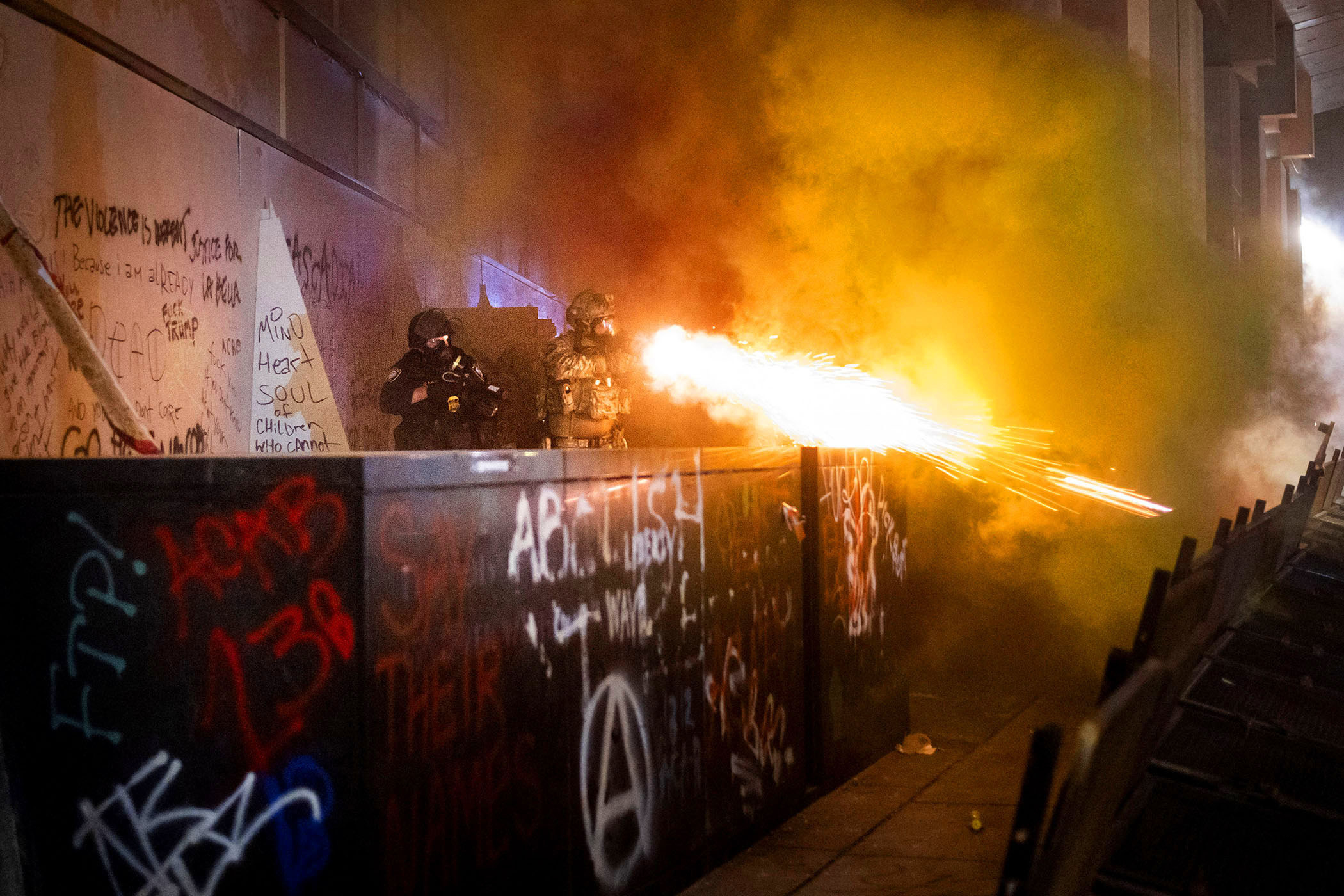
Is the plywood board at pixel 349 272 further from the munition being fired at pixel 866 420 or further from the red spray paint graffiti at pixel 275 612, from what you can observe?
the red spray paint graffiti at pixel 275 612

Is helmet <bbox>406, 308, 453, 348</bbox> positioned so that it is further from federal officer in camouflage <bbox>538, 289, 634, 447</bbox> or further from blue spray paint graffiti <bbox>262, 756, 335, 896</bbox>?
blue spray paint graffiti <bbox>262, 756, 335, 896</bbox>

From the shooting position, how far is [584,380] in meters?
7.94

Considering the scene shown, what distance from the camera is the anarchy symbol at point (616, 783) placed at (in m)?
3.55

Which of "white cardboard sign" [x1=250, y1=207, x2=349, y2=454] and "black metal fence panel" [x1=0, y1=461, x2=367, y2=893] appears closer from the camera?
"black metal fence panel" [x1=0, y1=461, x2=367, y2=893]

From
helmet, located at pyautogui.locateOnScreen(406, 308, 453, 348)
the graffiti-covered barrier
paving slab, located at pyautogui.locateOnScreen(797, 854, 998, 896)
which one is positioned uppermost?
helmet, located at pyautogui.locateOnScreen(406, 308, 453, 348)

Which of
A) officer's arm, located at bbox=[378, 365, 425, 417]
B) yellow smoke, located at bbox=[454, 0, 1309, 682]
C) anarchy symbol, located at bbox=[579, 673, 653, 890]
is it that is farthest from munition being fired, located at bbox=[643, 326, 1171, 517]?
anarchy symbol, located at bbox=[579, 673, 653, 890]

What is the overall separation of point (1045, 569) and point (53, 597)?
666cm

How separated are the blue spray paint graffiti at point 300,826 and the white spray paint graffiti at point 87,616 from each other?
0.43 m

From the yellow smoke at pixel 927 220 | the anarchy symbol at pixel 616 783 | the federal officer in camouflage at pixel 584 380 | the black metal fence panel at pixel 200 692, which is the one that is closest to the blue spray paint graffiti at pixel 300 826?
the black metal fence panel at pixel 200 692

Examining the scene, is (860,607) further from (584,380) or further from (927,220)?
(927,220)

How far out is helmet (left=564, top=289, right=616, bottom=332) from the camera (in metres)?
7.89

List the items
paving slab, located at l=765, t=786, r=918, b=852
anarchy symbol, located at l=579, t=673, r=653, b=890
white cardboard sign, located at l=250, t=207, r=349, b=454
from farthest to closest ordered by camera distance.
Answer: white cardboard sign, located at l=250, t=207, r=349, b=454, paving slab, located at l=765, t=786, r=918, b=852, anarchy symbol, located at l=579, t=673, r=653, b=890

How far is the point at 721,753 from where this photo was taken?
14.2 feet

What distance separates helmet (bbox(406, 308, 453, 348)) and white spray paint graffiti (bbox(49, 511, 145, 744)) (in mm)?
4969
